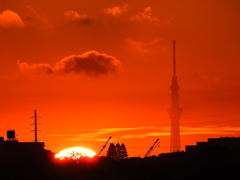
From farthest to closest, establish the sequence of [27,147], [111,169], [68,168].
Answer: [27,147] → [111,169] → [68,168]

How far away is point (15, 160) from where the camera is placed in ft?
510

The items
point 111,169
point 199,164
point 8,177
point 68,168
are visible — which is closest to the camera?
point 8,177

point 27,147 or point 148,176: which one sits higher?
point 27,147

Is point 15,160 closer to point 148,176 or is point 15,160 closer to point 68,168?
point 68,168

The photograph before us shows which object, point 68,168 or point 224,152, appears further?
point 224,152

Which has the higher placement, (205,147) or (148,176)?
(205,147)

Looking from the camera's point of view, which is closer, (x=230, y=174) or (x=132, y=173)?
(x=230, y=174)

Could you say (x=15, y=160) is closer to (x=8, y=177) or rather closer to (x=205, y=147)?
(x=8, y=177)

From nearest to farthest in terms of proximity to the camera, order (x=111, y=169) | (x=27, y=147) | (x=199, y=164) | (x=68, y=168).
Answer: (x=68, y=168), (x=111, y=169), (x=27, y=147), (x=199, y=164)

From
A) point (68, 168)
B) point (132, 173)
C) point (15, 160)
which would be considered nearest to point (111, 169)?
point (132, 173)

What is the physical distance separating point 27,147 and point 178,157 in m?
57.1

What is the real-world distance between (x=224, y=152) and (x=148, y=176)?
1713 inches

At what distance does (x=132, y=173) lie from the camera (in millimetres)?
162375

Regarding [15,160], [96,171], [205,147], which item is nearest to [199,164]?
[205,147]
